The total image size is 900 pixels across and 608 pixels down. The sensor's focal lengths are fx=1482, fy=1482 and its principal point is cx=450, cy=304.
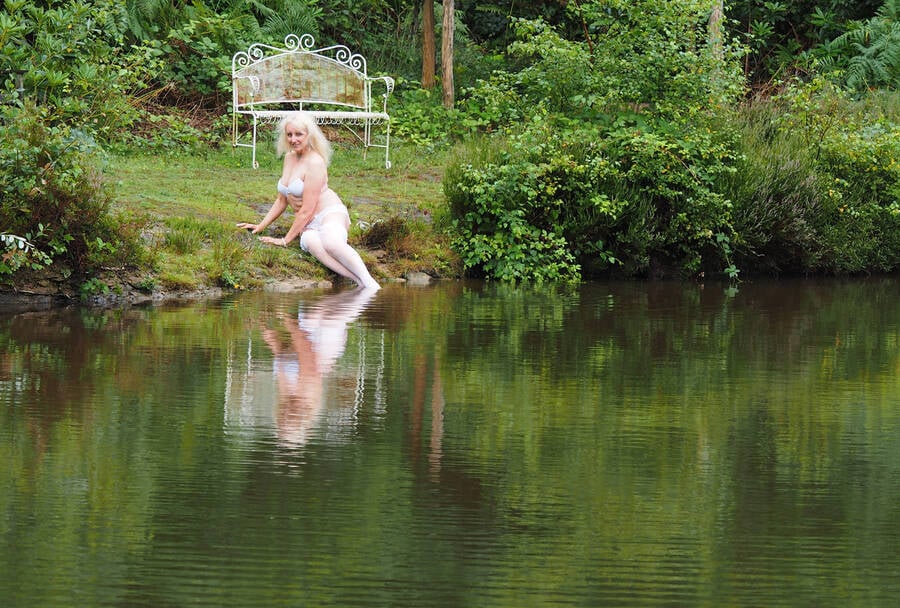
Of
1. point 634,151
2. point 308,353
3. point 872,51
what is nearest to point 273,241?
point 308,353

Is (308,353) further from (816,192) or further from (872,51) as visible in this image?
(872,51)

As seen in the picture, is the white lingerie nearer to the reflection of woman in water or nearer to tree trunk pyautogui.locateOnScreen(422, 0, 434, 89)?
the reflection of woman in water

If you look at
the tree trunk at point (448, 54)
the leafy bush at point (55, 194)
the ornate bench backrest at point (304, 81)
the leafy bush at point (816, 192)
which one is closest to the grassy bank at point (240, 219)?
the leafy bush at point (55, 194)

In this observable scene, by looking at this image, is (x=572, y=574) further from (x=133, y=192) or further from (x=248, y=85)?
(x=248, y=85)

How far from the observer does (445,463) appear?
5793 millimetres

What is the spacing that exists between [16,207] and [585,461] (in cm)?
593

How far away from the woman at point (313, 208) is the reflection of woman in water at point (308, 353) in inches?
14.3

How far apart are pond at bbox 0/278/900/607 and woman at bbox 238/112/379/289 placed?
2.01 metres

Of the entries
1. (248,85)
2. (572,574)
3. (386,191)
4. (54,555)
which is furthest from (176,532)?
(248,85)

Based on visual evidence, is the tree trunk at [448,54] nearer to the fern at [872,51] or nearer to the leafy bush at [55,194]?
the fern at [872,51]

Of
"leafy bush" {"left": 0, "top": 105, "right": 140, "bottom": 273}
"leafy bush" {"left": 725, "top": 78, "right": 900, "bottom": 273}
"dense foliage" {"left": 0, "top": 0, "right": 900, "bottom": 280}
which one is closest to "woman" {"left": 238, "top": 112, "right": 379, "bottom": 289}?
"dense foliage" {"left": 0, "top": 0, "right": 900, "bottom": 280}

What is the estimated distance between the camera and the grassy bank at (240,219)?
11.7 meters

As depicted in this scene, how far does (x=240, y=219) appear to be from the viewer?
13008 mm

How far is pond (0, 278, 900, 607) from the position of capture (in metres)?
4.34
